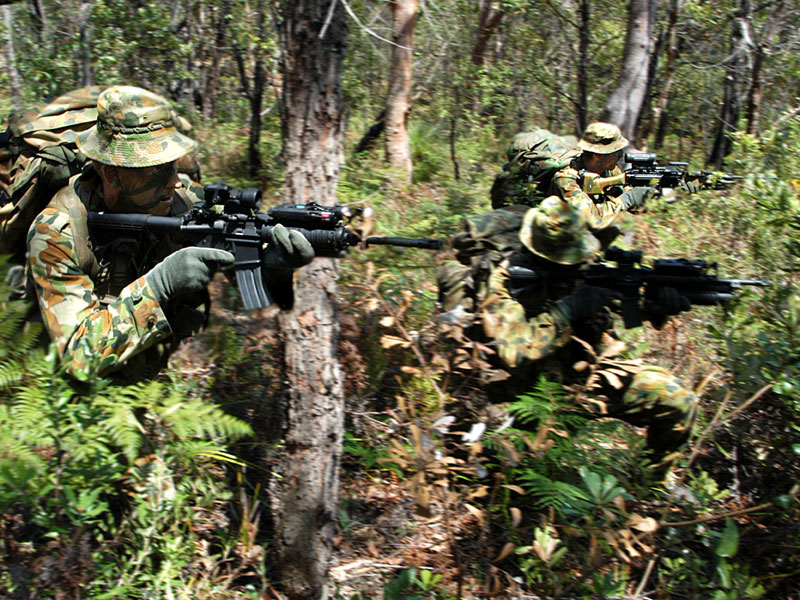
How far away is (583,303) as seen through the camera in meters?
4.05

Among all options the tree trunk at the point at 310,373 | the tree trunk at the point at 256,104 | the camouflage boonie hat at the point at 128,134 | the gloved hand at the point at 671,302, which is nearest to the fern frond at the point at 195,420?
the tree trunk at the point at 310,373

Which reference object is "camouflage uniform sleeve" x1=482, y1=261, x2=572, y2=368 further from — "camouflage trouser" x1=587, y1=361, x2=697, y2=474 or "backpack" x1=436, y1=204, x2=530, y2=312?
"camouflage trouser" x1=587, y1=361, x2=697, y2=474

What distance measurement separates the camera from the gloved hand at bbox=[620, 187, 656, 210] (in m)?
7.24

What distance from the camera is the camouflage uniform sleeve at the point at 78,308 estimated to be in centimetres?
297

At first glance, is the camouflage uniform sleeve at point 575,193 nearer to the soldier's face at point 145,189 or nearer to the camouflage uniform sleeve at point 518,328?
the camouflage uniform sleeve at point 518,328

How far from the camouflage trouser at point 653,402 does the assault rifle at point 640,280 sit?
1.42ft

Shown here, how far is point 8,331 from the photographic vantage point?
8.00 feet

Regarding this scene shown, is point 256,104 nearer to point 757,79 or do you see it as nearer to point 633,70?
point 633,70

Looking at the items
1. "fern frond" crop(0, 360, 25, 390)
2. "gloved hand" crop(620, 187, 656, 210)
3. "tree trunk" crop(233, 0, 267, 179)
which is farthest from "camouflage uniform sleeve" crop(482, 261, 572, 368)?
"tree trunk" crop(233, 0, 267, 179)

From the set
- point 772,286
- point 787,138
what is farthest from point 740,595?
point 787,138

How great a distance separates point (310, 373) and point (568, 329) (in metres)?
1.65

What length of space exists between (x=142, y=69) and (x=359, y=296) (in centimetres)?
606

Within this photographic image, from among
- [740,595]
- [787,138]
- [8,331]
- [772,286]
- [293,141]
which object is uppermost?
[787,138]

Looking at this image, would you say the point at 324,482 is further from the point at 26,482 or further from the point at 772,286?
the point at 772,286
